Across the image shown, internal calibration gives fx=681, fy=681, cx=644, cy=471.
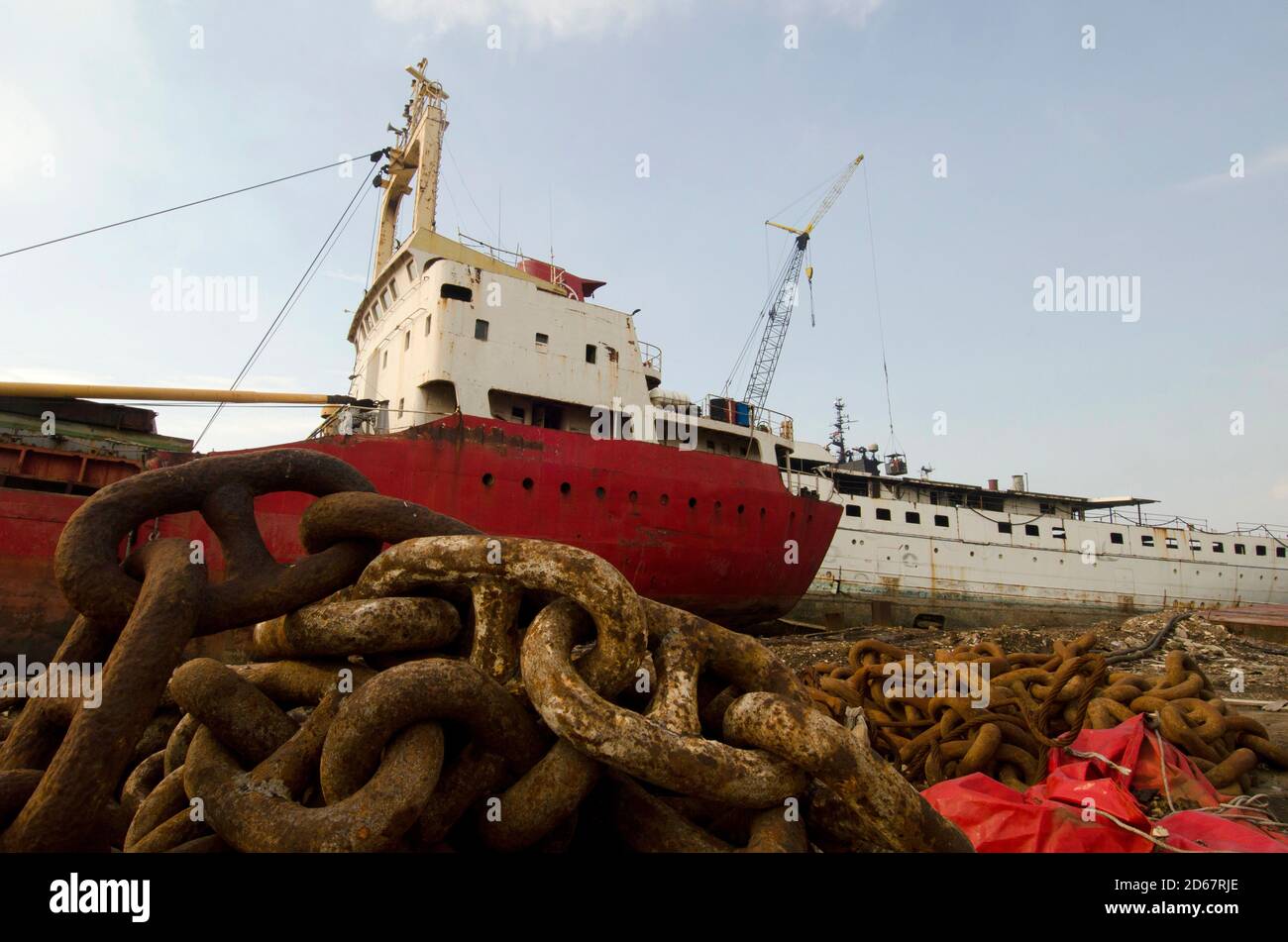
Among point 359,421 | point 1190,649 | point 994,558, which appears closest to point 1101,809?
point 1190,649

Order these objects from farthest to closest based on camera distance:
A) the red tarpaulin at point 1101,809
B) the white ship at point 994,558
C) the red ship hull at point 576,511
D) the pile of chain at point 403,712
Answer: the white ship at point 994,558
the red ship hull at point 576,511
the red tarpaulin at point 1101,809
the pile of chain at point 403,712

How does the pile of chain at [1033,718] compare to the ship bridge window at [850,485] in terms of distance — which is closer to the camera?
the pile of chain at [1033,718]

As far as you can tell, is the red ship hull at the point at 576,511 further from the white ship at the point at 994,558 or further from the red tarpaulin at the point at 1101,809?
the red tarpaulin at the point at 1101,809

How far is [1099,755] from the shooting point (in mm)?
3549

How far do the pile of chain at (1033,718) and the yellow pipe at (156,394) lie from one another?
12.9m

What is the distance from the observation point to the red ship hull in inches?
359

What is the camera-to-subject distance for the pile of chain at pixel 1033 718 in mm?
3809

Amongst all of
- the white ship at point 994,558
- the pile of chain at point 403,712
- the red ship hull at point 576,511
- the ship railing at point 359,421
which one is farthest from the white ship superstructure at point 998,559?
the pile of chain at point 403,712

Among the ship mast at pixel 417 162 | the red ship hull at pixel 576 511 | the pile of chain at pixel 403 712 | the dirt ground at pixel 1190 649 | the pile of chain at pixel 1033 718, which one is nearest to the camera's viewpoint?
the pile of chain at pixel 403 712

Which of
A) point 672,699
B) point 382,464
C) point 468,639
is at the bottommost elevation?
point 672,699
